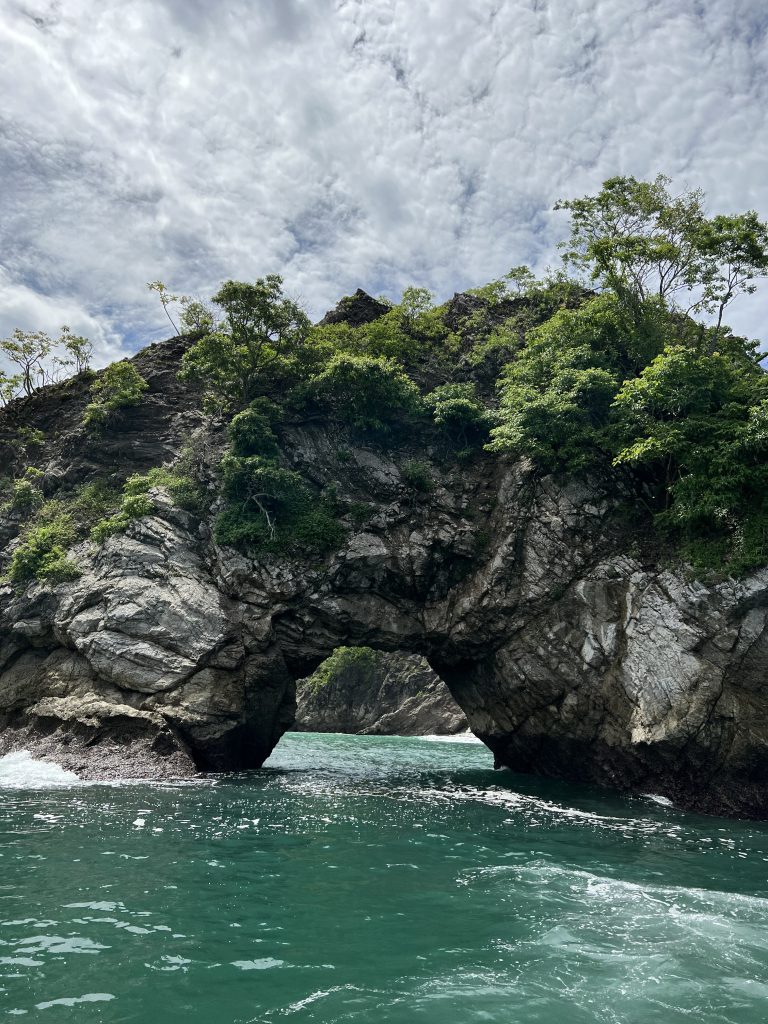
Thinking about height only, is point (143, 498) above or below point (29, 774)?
above

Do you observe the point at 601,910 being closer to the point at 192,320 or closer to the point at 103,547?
the point at 103,547

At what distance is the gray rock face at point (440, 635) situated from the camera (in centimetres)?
1836

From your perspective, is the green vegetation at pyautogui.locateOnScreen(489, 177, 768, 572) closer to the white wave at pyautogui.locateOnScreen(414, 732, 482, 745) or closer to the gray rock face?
the gray rock face

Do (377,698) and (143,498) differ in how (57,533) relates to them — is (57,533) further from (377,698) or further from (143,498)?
(377,698)

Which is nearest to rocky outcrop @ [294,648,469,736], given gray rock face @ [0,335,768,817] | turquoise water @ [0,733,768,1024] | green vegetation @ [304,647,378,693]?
green vegetation @ [304,647,378,693]

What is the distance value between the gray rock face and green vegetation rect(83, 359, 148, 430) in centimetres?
759

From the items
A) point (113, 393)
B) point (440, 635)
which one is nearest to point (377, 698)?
point (440, 635)

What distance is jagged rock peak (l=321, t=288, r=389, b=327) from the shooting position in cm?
3659

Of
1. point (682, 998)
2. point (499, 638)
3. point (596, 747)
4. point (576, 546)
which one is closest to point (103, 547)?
point (499, 638)

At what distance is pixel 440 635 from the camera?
24.7m

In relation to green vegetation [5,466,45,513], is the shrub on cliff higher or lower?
higher

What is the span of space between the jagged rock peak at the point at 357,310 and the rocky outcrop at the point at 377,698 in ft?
98.8

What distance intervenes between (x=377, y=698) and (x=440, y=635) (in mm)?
32813

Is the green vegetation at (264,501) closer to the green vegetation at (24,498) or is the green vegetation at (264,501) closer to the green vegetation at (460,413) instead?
the green vegetation at (460,413)
